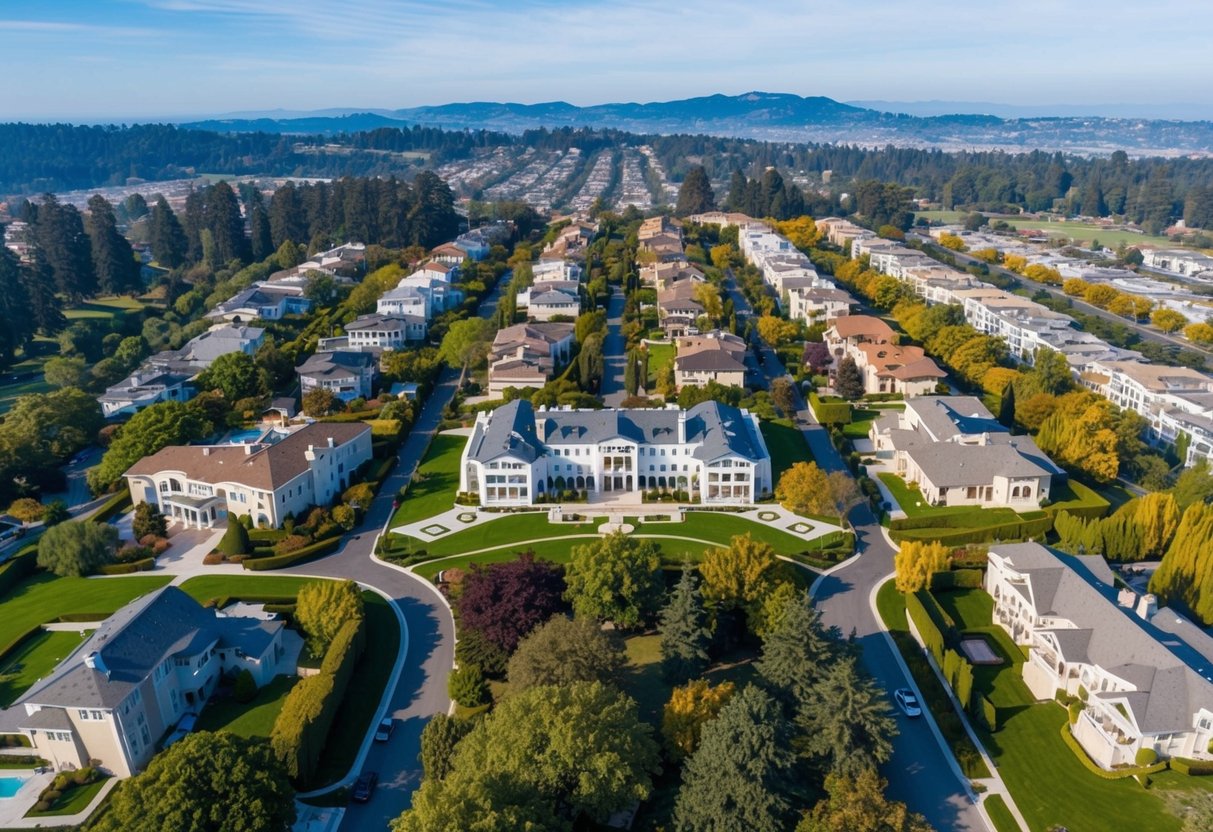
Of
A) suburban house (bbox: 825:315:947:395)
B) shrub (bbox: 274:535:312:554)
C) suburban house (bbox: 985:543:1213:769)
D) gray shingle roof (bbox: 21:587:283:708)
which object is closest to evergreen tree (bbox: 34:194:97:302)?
shrub (bbox: 274:535:312:554)

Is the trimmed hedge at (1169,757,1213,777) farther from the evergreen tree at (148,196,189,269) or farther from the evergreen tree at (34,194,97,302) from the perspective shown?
the evergreen tree at (148,196,189,269)

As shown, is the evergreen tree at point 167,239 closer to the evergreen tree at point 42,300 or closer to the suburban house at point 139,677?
the evergreen tree at point 42,300

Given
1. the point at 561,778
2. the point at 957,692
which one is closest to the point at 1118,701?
the point at 957,692

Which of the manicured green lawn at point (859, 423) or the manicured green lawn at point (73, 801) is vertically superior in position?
the manicured green lawn at point (73, 801)

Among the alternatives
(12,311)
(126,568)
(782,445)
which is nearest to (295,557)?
(126,568)

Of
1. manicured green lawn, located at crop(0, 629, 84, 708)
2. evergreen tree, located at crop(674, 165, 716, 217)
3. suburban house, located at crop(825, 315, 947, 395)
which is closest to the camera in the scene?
manicured green lawn, located at crop(0, 629, 84, 708)

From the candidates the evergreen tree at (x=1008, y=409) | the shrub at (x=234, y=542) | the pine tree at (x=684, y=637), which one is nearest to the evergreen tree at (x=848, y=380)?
the evergreen tree at (x=1008, y=409)
